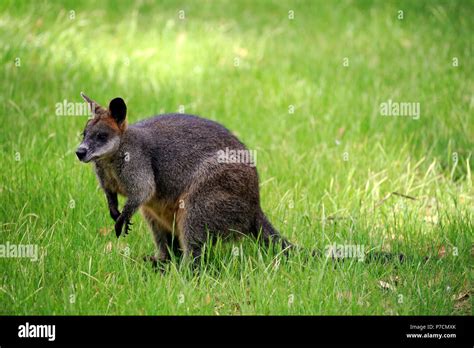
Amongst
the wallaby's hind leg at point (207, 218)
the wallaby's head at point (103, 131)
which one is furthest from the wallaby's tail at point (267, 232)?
the wallaby's head at point (103, 131)

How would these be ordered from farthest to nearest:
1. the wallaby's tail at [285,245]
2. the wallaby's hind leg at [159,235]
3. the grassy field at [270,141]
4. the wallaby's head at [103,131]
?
the wallaby's hind leg at [159,235], the wallaby's tail at [285,245], the wallaby's head at [103,131], the grassy field at [270,141]

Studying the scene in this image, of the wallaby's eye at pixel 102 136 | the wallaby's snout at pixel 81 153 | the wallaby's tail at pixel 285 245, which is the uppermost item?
the wallaby's eye at pixel 102 136

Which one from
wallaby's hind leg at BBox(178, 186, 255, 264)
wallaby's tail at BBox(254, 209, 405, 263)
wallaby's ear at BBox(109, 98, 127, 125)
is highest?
wallaby's ear at BBox(109, 98, 127, 125)

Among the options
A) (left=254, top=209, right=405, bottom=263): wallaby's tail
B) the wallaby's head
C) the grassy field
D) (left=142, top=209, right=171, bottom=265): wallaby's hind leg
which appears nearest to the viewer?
the grassy field

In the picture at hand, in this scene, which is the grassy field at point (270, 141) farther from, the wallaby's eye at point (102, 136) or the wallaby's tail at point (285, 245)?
the wallaby's eye at point (102, 136)

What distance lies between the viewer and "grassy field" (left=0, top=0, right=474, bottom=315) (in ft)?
16.1

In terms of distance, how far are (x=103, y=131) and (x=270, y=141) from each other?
9.22ft

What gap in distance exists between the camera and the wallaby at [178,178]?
532 centimetres

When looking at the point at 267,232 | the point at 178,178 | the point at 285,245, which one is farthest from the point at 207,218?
the point at 285,245

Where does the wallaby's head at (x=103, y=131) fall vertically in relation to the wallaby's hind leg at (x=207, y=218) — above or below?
above

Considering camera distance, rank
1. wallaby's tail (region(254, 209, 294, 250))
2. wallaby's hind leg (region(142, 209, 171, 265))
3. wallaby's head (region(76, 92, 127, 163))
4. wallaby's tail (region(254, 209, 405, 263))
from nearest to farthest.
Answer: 1. wallaby's head (region(76, 92, 127, 163))
2. wallaby's tail (region(254, 209, 405, 263))
3. wallaby's tail (region(254, 209, 294, 250))
4. wallaby's hind leg (region(142, 209, 171, 265))

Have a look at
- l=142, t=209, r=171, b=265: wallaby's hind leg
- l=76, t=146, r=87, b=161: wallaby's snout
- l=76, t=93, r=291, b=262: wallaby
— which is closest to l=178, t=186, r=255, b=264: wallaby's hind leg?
l=76, t=93, r=291, b=262: wallaby

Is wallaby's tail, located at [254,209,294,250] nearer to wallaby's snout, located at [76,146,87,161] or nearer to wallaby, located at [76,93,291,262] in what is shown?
wallaby, located at [76,93,291,262]
